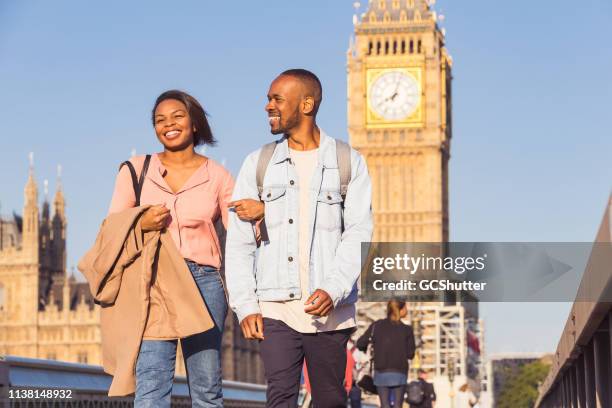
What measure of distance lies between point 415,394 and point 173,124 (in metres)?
8.71

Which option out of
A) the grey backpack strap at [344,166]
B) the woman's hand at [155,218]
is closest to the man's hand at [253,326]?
the grey backpack strap at [344,166]

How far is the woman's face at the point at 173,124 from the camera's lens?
7176mm

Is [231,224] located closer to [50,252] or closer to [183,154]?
[183,154]

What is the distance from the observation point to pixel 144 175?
7.11 meters

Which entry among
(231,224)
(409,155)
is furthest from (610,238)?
(409,155)

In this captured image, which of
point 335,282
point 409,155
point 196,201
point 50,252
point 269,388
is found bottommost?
point 269,388

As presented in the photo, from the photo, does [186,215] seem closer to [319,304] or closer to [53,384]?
[319,304]

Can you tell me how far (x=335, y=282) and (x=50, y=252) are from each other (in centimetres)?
6730

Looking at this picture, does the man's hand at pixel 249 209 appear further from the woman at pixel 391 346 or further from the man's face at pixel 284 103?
the woman at pixel 391 346

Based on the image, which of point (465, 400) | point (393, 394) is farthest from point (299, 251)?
point (465, 400)

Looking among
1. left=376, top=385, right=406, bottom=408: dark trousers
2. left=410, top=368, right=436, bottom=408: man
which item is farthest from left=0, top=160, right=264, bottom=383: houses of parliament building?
left=376, top=385, right=406, bottom=408: dark trousers

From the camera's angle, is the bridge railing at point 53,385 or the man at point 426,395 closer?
the bridge railing at point 53,385

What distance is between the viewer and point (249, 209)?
642 cm

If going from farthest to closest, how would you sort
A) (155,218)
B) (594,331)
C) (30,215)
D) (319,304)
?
(30,215) → (594,331) → (155,218) → (319,304)
